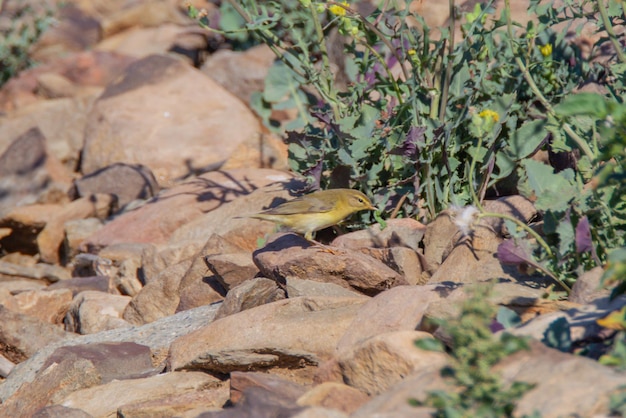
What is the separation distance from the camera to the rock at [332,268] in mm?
5770

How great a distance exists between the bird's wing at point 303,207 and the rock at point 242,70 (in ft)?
19.9

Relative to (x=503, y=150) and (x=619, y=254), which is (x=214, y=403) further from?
(x=503, y=150)

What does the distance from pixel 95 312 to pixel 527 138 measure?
3.56 m

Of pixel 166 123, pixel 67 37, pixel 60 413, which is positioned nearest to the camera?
pixel 60 413

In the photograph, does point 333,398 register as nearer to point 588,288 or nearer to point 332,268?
point 588,288

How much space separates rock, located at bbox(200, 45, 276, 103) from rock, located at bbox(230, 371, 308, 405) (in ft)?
29.1

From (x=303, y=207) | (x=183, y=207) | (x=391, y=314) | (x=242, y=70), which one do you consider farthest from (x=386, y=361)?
(x=242, y=70)

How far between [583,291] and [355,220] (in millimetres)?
2712

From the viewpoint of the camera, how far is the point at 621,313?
3.47m

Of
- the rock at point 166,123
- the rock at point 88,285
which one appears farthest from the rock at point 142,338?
the rock at point 166,123

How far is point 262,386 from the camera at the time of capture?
428cm

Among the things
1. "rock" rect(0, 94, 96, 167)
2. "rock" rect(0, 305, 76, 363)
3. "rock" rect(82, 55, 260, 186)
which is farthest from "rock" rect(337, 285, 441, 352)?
"rock" rect(0, 94, 96, 167)

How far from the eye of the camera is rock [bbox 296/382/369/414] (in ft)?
13.1

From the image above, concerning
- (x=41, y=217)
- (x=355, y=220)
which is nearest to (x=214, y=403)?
(x=355, y=220)
